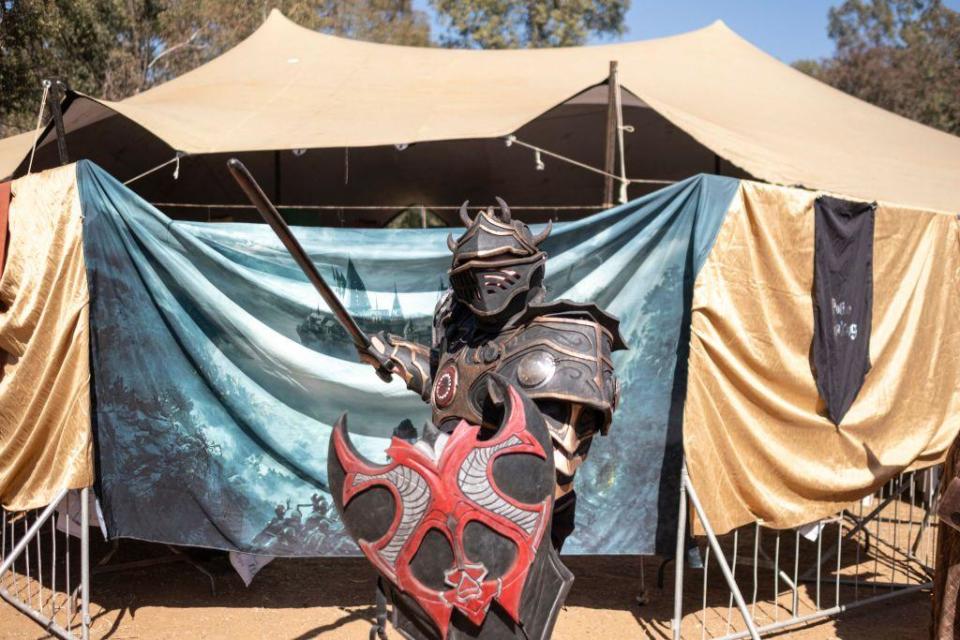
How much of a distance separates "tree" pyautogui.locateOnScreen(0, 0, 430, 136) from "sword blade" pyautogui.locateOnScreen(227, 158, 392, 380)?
6850mm

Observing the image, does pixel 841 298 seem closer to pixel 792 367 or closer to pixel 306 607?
pixel 792 367

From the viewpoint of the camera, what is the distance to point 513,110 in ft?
21.9

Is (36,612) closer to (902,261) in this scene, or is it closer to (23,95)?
(902,261)

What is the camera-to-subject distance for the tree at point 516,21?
2633cm

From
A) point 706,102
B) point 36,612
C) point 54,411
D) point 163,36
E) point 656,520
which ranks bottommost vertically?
point 36,612

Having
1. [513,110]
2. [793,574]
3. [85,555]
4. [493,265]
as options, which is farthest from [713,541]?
[513,110]

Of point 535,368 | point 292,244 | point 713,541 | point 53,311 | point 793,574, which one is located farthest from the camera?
point 793,574

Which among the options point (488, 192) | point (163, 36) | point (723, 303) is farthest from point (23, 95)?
point (163, 36)

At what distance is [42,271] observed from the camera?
444 cm

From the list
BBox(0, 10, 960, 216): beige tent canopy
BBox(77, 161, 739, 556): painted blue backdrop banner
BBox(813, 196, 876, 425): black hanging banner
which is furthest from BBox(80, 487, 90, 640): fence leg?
BBox(813, 196, 876, 425): black hanging banner

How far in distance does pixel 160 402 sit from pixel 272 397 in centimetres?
52

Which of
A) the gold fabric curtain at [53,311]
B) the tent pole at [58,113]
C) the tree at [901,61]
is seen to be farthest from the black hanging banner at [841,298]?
the tree at [901,61]

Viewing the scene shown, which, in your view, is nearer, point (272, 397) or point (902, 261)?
point (272, 397)

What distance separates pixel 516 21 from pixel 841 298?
76.7 ft
